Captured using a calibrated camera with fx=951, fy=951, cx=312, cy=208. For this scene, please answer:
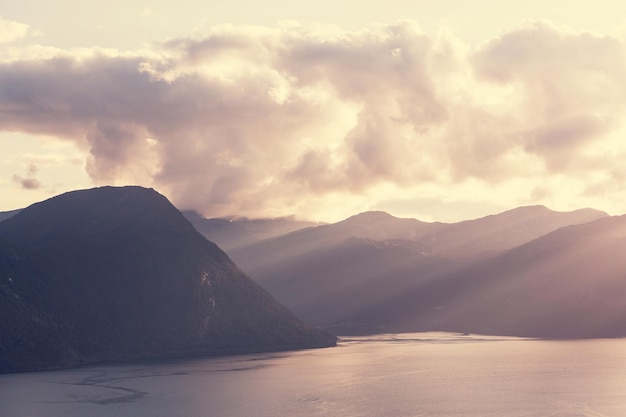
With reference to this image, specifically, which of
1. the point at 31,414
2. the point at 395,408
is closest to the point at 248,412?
the point at 395,408

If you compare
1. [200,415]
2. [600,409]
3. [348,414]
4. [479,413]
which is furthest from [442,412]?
[200,415]

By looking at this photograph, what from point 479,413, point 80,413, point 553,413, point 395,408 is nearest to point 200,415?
point 80,413

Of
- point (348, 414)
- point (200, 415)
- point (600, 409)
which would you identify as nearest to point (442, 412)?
point (348, 414)

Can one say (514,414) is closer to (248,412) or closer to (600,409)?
(600,409)

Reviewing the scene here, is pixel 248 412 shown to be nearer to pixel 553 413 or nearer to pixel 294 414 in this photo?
pixel 294 414

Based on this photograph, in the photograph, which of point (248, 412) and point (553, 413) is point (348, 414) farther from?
point (553, 413)

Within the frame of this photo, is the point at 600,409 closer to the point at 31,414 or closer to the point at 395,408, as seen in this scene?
the point at 395,408
